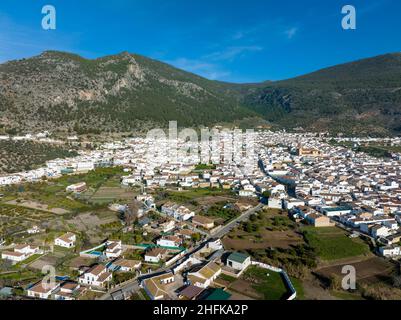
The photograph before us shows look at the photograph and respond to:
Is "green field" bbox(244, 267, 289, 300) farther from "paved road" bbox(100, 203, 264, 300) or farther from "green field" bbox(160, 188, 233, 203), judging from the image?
"green field" bbox(160, 188, 233, 203)

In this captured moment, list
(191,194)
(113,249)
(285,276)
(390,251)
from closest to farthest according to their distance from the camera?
(285,276)
(113,249)
(390,251)
(191,194)

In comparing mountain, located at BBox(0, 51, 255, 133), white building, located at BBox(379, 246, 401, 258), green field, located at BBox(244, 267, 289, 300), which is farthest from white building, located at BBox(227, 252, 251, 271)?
mountain, located at BBox(0, 51, 255, 133)

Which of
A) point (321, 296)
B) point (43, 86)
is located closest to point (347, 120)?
point (43, 86)

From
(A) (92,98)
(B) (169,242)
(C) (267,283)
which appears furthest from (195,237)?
(A) (92,98)

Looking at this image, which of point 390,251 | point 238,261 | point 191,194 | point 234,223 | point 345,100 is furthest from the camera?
point 345,100

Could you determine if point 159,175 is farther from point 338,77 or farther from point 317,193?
point 338,77

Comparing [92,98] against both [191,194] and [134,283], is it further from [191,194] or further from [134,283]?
[134,283]
